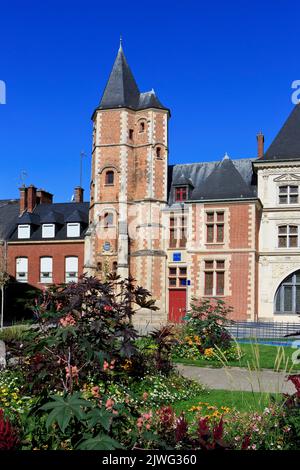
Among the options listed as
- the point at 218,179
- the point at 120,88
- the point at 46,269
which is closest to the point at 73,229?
the point at 46,269

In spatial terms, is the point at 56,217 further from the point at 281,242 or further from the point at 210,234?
the point at 281,242

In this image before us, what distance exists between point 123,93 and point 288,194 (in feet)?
39.6

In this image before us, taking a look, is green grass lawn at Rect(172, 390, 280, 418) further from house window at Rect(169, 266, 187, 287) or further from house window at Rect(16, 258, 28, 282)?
house window at Rect(16, 258, 28, 282)

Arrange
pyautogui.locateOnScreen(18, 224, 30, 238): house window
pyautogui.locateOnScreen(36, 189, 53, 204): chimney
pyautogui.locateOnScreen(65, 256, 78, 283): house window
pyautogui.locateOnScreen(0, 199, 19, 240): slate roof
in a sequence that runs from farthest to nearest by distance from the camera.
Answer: pyautogui.locateOnScreen(36, 189, 53, 204): chimney, pyautogui.locateOnScreen(0, 199, 19, 240): slate roof, pyautogui.locateOnScreen(18, 224, 30, 238): house window, pyautogui.locateOnScreen(65, 256, 78, 283): house window

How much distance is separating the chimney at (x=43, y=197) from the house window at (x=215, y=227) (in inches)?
606

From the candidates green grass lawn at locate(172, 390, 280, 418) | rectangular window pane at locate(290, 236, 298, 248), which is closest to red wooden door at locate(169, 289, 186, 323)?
rectangular window pane at locate(290, 236, 298, 248)

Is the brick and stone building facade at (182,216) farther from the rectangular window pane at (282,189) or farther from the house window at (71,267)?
the house window at (71,267)

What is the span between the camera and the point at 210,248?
26.3 metres

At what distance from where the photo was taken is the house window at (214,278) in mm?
25953

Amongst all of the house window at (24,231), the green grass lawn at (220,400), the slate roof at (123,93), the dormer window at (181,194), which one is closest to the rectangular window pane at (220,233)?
the dormer window at (181,194)

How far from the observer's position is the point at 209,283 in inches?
1033

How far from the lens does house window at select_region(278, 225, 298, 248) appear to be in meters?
26.6

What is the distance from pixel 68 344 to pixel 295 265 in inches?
889

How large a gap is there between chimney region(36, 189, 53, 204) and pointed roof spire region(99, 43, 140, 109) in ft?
33.0
